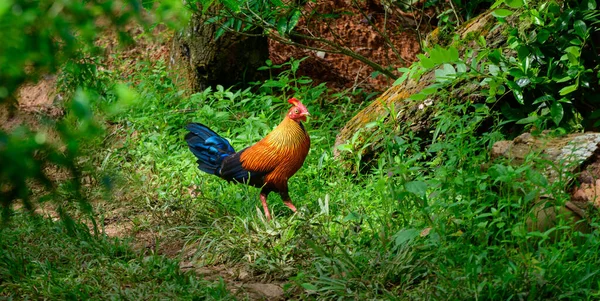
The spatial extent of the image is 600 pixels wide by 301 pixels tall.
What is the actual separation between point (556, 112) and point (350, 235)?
1.55m

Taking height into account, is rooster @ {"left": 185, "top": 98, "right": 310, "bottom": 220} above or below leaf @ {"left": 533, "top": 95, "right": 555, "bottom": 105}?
below

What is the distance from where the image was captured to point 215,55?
22.7ft

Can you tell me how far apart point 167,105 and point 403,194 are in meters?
3.36

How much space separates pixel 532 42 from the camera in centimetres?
494

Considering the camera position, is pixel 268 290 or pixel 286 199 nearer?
pixel 268 290

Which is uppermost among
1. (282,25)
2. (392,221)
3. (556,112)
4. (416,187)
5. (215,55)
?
(282,25)

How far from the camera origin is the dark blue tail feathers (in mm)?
5145

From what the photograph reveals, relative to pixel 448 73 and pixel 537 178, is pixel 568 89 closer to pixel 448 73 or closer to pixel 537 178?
pixel 448 73

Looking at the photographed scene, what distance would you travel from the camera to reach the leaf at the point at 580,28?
477 cm

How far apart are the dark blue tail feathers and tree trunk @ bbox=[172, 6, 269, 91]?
1.73 m

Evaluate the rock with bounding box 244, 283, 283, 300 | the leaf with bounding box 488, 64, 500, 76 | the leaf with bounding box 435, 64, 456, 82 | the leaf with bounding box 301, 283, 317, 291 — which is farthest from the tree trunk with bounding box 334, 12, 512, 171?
the leaf with bounding box 301, 283, 317, 291

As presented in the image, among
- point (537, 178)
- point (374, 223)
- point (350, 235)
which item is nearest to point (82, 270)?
point (350, 235)

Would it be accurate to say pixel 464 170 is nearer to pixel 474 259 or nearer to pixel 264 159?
pixel 474 259

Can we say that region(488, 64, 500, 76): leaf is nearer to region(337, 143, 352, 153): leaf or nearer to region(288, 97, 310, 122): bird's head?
region(337, 143, 352, 153): leaf
